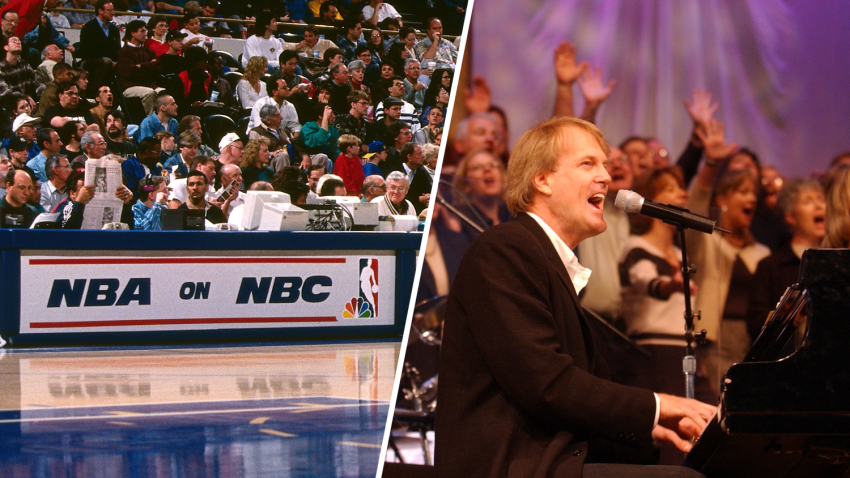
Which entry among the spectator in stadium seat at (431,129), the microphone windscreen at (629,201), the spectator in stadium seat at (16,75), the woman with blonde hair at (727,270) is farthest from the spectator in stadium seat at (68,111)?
the microphone windscreen at (629,201)

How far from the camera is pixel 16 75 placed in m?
8.55

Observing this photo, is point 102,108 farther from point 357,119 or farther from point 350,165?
point 357,119

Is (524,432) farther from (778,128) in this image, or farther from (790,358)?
(778,128)

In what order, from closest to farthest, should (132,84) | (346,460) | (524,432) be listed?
(524,432) < (346,460) < (132,84)

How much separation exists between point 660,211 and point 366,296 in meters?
5.59

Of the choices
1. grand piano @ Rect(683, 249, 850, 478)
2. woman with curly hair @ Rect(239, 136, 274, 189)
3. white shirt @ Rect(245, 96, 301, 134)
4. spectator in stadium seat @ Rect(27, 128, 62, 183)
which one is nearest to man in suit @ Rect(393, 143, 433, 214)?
white shirt @ Rect(245, 96, 301, 134)

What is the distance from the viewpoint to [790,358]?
1.63m

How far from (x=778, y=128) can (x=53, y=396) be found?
14.3 ft

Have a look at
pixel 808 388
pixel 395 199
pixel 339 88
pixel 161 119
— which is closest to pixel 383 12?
pixel 339 88

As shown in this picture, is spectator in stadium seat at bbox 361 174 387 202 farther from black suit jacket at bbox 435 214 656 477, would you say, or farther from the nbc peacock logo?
black suit jacket at bbox 435 214 656 477

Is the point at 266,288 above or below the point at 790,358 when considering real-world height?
below

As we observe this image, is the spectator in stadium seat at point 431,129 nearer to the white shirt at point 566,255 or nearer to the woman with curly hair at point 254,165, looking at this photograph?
the woman with curly hair at point 254,165

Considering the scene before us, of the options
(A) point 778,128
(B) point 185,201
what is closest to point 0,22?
(B) point 185,201

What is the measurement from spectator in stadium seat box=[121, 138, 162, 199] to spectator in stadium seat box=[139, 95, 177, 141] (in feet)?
0.81
